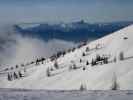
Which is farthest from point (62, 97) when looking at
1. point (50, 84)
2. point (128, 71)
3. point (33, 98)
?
point (50, 84)

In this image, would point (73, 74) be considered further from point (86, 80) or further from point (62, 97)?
point (62, 97)

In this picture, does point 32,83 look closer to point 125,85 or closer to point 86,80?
point 86,80

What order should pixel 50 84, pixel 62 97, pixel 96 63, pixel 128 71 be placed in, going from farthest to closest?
pixel 96 63 → pixel 50 84 → pixel 128 71 → pixel 62 97

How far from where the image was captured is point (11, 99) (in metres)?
49.4

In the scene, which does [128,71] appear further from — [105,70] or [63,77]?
[63,77]

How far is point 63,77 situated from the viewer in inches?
6767

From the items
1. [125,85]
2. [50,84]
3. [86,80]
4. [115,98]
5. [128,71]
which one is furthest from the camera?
[50,84]

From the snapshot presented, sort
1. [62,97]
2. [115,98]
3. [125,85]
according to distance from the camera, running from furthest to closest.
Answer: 1. [125,85]
2. [62,97]
3. [115,98]

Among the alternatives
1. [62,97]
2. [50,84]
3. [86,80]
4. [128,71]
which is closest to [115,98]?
[62,97]

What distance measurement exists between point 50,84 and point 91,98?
118 meters

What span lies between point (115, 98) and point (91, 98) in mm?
3123

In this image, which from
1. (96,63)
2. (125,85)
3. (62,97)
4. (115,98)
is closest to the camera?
(115,98)

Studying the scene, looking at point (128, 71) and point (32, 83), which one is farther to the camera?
Answer: point (32, 83)

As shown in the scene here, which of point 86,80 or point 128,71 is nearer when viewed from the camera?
point 128,71
